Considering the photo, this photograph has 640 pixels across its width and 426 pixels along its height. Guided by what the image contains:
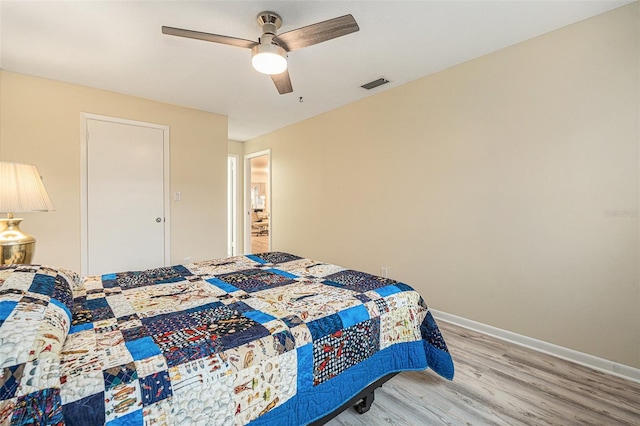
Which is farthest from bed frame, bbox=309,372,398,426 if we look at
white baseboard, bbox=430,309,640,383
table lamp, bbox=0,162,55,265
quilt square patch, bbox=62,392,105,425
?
table lamp, bbox=0,162,55,265

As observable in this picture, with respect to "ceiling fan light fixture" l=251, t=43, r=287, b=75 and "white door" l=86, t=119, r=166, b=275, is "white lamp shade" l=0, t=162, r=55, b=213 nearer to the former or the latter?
"white door" l=86, t=119, r=166, b=275

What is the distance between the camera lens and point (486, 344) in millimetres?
2352

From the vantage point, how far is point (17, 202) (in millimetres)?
1885

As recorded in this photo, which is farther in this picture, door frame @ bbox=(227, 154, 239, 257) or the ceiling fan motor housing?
door frame @ bbox=(227, 154, 239, 257)

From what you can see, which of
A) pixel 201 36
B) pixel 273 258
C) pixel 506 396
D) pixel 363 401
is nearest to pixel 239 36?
pixel 201 36

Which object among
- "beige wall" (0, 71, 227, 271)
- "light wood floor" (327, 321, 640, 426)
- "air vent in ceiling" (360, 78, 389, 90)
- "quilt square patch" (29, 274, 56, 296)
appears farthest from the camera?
"air vent in ceiling" (360, 78, 389, 90)

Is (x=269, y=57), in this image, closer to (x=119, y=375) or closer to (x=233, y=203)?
(x=119, y=375)

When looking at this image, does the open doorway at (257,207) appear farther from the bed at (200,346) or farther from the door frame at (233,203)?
the bed at (200,346)

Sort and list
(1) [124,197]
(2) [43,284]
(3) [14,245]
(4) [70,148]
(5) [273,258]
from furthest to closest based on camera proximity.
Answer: (1) [124,197], (4) [70,148], (5) [273,258], (3) [14,245], (2) [43,284]

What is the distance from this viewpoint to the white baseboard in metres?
1.90

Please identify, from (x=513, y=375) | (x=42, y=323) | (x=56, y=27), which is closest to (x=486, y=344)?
(x=513, y=375)

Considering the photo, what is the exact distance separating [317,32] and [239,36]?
0.83 metres

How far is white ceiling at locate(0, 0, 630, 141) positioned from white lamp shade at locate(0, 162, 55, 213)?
3.47ft

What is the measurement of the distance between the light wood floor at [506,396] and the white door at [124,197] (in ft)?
10.1
